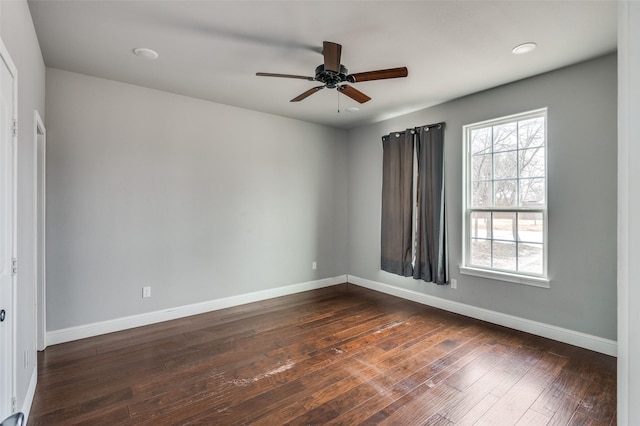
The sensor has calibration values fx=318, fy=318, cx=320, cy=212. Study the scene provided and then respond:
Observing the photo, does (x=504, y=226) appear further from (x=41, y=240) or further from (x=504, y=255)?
(x=41, y=240)

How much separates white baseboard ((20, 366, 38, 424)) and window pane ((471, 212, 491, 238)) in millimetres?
4377

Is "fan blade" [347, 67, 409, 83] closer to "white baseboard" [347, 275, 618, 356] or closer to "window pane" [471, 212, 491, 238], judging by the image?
"window pane" [471, 212, 491, 238]

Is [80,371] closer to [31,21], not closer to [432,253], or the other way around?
[31,21]

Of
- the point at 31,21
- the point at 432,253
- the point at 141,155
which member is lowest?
the point at 432,253

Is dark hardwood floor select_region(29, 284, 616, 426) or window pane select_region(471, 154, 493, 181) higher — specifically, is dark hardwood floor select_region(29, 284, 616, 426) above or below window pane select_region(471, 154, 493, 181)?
below

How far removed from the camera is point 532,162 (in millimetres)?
3436

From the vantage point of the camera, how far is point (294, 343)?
3.21 m

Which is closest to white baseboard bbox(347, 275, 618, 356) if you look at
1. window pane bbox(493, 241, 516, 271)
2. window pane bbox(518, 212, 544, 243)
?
window pane bbox(493, 241, 516, 271)

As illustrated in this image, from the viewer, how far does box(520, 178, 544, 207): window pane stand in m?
3.38

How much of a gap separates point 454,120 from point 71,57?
13.7 ft

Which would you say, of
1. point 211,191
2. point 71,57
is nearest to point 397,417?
point 211,191

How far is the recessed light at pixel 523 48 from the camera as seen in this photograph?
106 inches


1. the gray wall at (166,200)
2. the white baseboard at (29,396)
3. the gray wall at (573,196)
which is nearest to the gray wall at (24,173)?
the white baseboard at (29,396)

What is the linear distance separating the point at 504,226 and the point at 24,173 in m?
4.41
